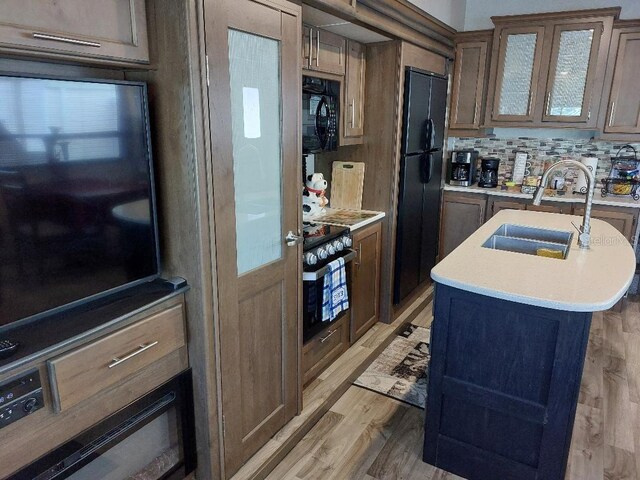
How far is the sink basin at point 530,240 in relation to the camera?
8.32 ft

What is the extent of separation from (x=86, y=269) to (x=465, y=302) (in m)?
1.45

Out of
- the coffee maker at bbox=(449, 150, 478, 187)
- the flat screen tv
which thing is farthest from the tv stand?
the coffee maker at bbox=(449, 150, 478, 187)

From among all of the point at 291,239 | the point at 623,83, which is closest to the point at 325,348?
the point at 291,239

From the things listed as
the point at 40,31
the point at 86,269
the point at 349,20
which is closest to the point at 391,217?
the point at 349,20

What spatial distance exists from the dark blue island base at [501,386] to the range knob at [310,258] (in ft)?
2.37

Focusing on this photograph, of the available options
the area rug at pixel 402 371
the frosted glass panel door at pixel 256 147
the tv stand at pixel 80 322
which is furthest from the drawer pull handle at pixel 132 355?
the area rug at pixel 402 371

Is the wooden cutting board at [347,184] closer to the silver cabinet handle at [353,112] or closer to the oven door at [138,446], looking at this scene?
the silver cabinet handle at [353,112]

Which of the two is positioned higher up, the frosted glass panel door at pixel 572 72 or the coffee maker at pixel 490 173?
the frosted glass panel door at pixel 572 72

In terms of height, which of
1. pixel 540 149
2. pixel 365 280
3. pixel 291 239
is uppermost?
pixel 540 149

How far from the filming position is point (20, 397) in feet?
3.86

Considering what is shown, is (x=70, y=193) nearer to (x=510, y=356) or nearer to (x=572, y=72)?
(x=510, y=356)

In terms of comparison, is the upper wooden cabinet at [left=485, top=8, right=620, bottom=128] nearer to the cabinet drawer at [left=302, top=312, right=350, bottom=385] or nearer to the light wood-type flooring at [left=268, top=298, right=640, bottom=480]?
the light wood-type flooring at [left=268, top=298, right=640, bottom=480]

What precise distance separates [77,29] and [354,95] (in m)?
2.04

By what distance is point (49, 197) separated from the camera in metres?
1.29
